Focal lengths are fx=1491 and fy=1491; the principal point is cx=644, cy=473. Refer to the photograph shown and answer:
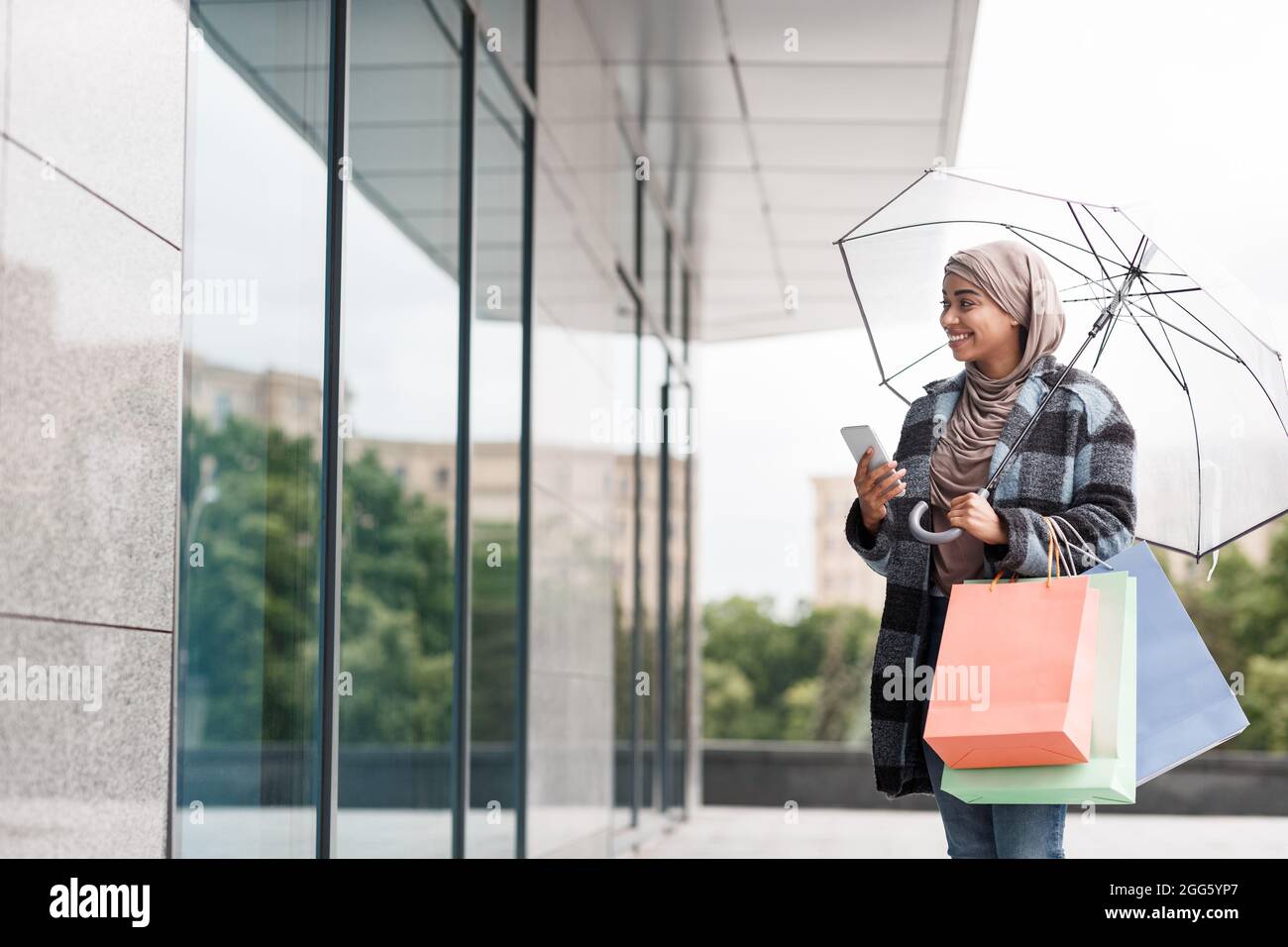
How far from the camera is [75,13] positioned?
251 centimetres

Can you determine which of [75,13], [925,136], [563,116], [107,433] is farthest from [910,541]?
[925,136]

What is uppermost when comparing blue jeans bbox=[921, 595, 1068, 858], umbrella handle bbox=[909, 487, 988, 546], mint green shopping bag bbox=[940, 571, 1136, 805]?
umbrella handle bbox=[909, 487, 988, 546]

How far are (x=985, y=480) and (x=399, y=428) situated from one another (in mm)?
2864

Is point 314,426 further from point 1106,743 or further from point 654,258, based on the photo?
point 654,258

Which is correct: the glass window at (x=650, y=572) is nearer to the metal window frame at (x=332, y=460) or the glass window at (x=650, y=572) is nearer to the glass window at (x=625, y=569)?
the glass window at (x=625, y=569)

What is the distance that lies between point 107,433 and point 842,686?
86.4ft

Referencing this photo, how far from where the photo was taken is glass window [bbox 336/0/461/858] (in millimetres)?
4504

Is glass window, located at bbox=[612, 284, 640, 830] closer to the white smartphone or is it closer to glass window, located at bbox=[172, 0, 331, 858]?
glass window, located at bbox=[172, 0, 331, 858]

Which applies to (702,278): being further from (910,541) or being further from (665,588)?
(910,541)

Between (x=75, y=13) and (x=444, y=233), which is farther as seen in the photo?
(x=444, y=233)

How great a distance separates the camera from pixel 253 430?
378 cm

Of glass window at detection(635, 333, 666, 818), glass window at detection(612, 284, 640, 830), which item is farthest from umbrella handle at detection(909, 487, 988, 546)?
glass window at detection(635, 333, 666, 818)

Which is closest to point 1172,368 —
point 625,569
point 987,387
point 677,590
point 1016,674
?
point 987,387

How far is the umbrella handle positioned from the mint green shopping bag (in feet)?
0.50
